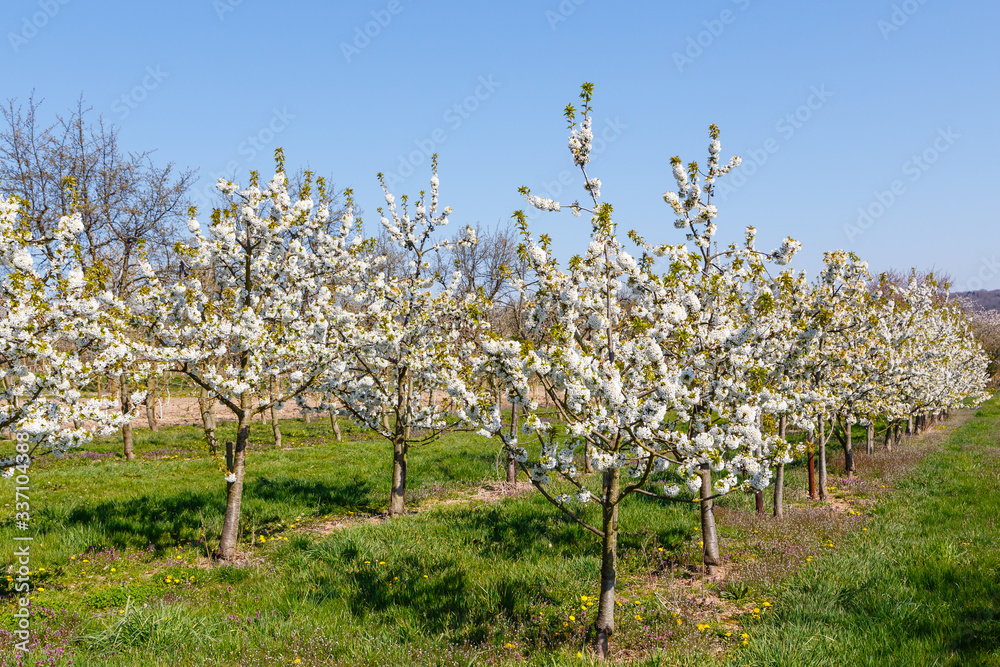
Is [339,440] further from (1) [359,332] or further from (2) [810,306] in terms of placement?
(2) [810,306]

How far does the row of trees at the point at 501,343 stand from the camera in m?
5.44

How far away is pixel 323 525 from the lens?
10977 millimetres

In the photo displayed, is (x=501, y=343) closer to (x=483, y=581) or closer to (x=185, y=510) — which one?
(x=483, y=581)

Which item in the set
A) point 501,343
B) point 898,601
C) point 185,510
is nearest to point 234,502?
point 185,510

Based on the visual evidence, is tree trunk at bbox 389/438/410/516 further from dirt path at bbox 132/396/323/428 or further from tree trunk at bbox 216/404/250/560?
dirt path at bbox 132/396/323/428

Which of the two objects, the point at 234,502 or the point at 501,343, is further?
the point at 234,502

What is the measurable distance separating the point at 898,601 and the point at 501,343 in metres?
5.60

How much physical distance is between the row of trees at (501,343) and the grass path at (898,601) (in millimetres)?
1513

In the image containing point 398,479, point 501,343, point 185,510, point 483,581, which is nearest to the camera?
point 501,343

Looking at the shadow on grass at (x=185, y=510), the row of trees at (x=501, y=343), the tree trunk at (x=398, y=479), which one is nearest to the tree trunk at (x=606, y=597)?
the row of trees at (x=501, y=343)

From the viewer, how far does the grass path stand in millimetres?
5215

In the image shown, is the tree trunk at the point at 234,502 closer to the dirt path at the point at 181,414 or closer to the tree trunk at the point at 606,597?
the tree trunk at the point at 606,597

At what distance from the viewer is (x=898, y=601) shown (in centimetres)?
633

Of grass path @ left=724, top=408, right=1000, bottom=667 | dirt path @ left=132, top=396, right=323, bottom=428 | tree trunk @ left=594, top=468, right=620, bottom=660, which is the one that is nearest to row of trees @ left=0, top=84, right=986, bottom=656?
tree trunk @ left=594, top=468, right=620, bottom=660
